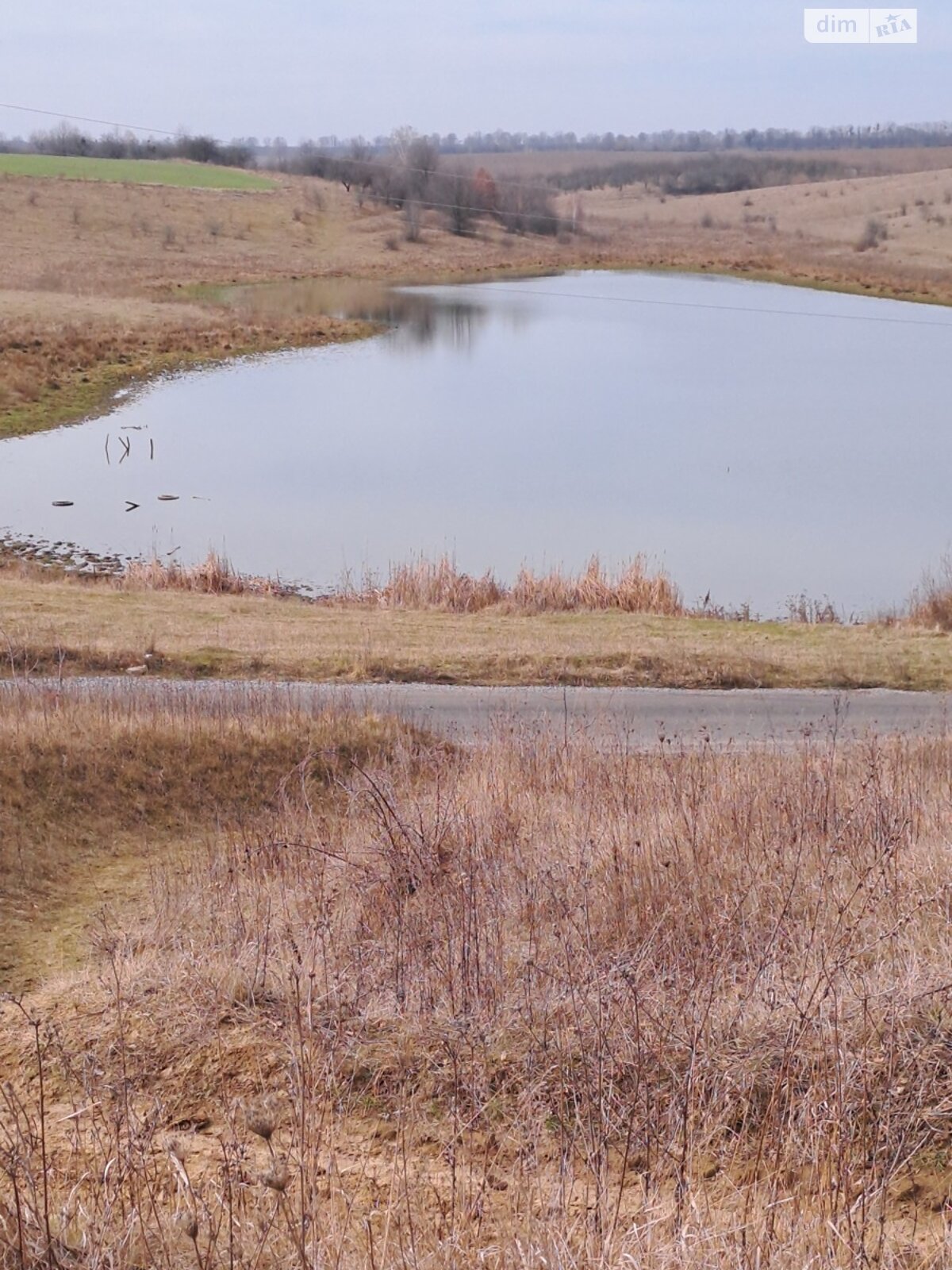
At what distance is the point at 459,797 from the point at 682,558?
12806mm

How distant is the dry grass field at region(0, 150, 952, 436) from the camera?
125ft

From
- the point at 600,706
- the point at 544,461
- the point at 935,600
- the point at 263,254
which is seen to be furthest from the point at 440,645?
the point at 263,254

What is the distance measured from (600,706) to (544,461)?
1570cm

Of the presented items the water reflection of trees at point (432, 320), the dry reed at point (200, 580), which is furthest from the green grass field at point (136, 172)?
the dry reed at point (200, 580)

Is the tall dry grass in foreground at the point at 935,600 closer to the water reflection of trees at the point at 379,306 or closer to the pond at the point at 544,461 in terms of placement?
the pond at the point at 544,461

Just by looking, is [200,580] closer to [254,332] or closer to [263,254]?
[254,332]

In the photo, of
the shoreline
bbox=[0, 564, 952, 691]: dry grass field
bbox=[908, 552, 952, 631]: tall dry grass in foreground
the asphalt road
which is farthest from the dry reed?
the shoreline

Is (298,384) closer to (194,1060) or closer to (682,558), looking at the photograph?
(682,558)

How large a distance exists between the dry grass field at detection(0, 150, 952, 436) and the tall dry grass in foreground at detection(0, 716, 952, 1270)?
25.9m

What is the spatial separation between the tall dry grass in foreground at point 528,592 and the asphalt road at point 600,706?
16.7 feet

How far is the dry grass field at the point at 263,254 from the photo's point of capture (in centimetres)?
3816

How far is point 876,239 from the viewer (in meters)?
71.8

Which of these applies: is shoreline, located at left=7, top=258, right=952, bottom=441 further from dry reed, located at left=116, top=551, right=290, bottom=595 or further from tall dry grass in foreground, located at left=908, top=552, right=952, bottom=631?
tall dry grass in foreground, located at left=908, top=552, right=952, bottom=631

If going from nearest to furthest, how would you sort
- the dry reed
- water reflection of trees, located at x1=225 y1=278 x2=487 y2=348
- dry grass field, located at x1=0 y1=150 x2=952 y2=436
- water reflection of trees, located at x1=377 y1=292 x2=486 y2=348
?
A: the dry reed, dry grass field, located at x1=0 y1=150 x2=952 y2=436, water reflection of trees, located at x1=377 y1=292 x2=486 y2=348, water reflection of trees, located at x1=225 y1=278 x2=487 y2=348
